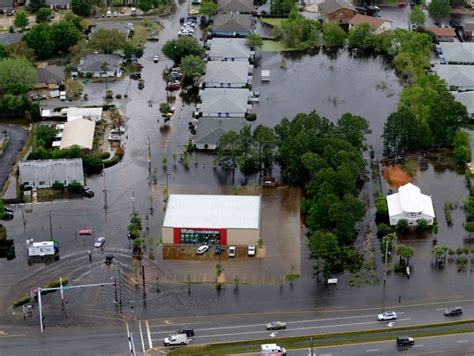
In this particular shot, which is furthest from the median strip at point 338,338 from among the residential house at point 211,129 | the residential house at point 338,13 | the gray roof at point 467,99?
the residential house at point 338,13

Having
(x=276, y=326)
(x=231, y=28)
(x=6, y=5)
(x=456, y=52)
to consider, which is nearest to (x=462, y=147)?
(x=456, y=52)

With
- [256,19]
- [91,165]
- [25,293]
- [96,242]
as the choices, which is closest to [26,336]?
[25,293]

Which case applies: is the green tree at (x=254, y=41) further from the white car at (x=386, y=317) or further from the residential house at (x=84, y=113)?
the white car at (x=386, y=317)

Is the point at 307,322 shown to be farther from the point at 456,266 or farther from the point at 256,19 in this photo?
the point at 256,19

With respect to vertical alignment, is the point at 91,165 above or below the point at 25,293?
above

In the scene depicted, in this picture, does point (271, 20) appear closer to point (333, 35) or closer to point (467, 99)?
point (333, 35)
